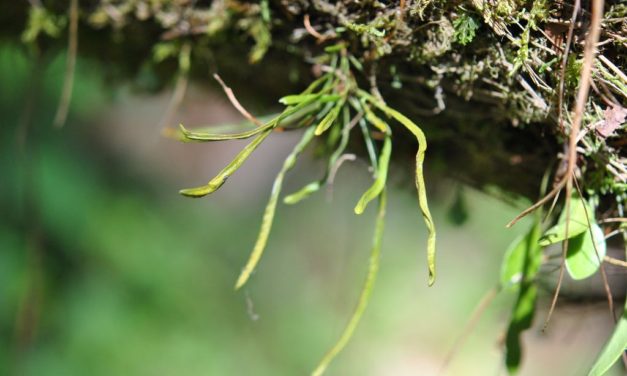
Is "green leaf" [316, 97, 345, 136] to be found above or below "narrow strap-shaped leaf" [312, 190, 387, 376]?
above

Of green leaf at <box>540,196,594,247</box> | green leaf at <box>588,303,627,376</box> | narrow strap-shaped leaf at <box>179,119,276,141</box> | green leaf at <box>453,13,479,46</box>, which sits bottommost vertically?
green leaf at <box>588,303,627,376</box>

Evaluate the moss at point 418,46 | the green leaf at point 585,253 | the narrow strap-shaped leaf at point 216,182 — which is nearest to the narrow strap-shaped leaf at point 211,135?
the narrow strap-shaped leaf at point 216,182

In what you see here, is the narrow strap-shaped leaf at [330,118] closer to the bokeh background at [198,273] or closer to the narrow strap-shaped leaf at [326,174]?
the narrow strap-shaped leaf at [326,174]

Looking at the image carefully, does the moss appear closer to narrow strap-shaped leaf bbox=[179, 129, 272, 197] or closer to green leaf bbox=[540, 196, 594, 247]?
green leaf bbox=[540, 196, 594, 247]

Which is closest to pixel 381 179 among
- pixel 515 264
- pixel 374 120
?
pixel 374 120

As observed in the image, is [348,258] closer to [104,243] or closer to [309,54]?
[104,243]

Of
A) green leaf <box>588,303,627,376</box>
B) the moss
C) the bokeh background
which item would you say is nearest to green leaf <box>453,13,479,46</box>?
the moss

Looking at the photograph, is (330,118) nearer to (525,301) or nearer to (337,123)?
(337,123)
